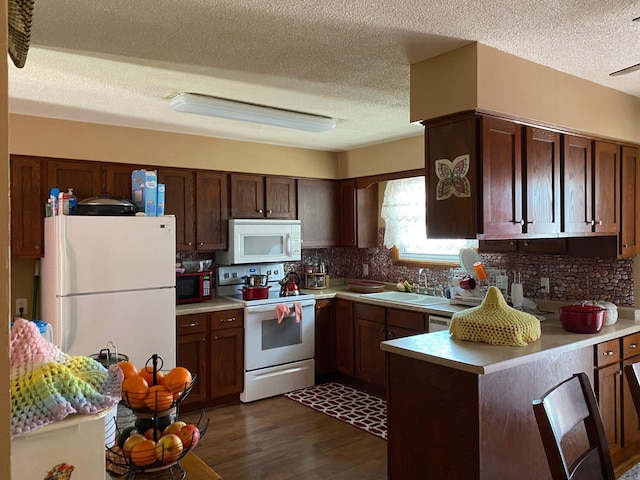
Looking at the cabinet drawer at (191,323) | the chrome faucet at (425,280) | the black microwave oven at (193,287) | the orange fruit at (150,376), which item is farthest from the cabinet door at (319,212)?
the orange fruit at (150,376)

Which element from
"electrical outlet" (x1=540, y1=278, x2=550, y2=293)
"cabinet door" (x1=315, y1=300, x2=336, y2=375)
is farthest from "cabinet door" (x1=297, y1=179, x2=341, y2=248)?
"electrical outlet" (x1=540, y1=278, x2=550, y2=293)

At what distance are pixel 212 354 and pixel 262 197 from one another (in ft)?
5.20

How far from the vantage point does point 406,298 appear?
445cm

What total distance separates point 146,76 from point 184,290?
1990 mm

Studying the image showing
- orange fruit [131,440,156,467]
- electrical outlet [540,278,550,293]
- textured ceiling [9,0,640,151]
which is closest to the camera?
orange fruit [131,440,156,467]

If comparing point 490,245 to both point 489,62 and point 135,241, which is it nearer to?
point 489,62

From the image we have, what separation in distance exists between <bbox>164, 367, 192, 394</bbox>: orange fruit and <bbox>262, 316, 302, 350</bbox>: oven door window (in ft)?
9.86

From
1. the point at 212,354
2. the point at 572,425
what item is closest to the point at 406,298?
the point at 212,354

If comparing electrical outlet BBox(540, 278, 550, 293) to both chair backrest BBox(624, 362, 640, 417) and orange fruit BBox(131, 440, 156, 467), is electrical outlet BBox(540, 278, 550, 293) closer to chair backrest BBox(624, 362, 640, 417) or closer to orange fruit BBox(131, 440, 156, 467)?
chair backrest BBox(624, 362, 640, 417)

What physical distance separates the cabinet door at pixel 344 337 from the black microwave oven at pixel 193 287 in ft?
4.19

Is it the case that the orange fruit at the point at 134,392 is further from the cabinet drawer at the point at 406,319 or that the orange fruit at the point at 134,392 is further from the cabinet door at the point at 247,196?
the cabinet door at the point at 247,196

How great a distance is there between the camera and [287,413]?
13.0 feet

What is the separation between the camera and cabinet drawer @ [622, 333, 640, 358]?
116 inches

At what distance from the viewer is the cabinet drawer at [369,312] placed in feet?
13.8
